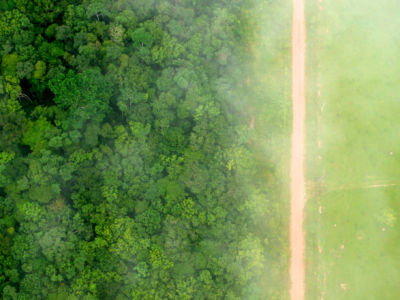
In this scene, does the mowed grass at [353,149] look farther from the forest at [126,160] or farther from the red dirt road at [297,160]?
the forest at [126,160]

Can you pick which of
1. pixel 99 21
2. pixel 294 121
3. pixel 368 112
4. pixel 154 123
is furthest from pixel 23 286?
pixel 368 112

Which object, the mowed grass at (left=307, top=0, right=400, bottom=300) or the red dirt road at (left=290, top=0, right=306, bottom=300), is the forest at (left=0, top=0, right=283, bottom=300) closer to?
the red dirt road at (left=290, top=0, right=306, bottom=300)

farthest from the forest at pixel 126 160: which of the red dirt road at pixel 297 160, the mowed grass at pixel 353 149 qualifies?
the mowed grass at pixel 353 149

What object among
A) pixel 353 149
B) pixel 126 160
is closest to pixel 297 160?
pixel 353 149

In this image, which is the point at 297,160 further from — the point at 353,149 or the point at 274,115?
the point at 353,149

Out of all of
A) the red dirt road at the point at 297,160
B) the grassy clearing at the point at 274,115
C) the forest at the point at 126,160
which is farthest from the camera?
the red dirt road at the point at 297,160

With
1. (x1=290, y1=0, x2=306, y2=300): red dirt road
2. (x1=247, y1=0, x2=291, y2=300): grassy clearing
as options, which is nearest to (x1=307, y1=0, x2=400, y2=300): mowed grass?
(x1=290, y1=0, x2=306, y2=300): red dirt road

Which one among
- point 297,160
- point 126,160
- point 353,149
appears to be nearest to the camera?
point 126,160
